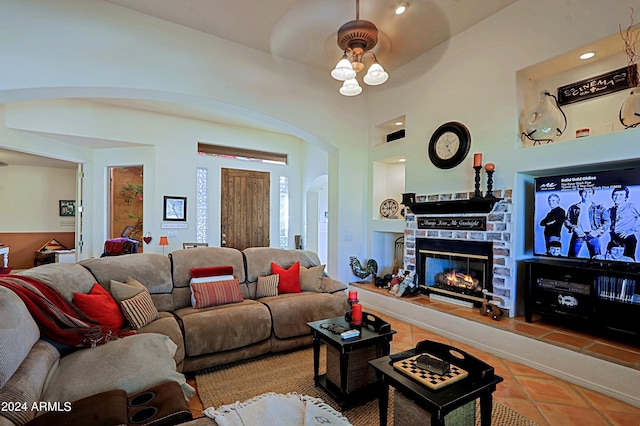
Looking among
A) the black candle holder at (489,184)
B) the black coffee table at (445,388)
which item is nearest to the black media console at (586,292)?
the black candle holder at (489,184)

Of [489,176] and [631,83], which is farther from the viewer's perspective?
[489,176]

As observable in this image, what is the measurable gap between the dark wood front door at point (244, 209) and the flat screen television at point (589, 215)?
5.54 m

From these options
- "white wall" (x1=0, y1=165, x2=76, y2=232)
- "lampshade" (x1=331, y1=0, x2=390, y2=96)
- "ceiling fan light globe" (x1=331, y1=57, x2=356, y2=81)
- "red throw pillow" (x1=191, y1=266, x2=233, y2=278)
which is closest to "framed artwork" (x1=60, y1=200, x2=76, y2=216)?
"white wall" (x1=0, y1=165, x2=76, y2=232)

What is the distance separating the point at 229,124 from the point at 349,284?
4.42 m

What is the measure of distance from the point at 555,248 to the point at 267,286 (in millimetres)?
3026

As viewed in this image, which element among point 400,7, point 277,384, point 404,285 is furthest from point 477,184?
point 277,384

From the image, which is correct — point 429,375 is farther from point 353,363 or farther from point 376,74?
point 376,74

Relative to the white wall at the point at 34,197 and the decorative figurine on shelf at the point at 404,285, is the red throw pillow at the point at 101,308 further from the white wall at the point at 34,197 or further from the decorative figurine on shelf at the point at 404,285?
the white wall at the point at 34,197

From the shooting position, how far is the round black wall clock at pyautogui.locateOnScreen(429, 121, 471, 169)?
148 inches

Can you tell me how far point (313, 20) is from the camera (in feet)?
11.5

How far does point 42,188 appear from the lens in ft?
25.0

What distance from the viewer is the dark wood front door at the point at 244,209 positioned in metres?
6.87

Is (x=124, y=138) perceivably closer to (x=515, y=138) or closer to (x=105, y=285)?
(x=105, y=285)

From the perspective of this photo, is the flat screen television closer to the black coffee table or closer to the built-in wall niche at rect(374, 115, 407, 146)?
the black coffee table
